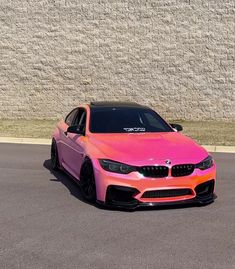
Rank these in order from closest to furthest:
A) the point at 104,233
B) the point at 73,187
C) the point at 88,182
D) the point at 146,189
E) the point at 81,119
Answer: the point at 104,233, the point at 146,189, the point at 88,182, the point at 73,187, the point at 81,119

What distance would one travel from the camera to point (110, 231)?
18.3 ft

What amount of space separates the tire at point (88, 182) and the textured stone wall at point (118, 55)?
547 inches

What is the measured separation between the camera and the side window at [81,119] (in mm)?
8023

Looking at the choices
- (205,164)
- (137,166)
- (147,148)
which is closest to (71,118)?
(147,148)

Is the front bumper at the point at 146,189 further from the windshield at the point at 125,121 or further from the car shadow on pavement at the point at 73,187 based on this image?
the windshield at the point at 125,121

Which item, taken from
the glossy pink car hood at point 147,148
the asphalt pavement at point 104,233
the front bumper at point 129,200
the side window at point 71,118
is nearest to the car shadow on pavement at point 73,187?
the asphalt pavement at point 104,233

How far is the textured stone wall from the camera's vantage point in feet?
66.0

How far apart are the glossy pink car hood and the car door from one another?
275mm

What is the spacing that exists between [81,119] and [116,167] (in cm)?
238

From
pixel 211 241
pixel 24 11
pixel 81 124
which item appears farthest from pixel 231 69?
pixel 211 241

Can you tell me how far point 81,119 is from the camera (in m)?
8.50

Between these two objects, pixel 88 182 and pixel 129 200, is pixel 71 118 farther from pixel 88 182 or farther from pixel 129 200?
pixel 129 200

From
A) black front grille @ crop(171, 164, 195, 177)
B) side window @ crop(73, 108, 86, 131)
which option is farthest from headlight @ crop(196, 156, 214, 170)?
side window @ crop(73, 108, 86, 131)

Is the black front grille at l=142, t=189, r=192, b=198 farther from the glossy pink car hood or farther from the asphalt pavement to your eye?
the glossy pink car hood
